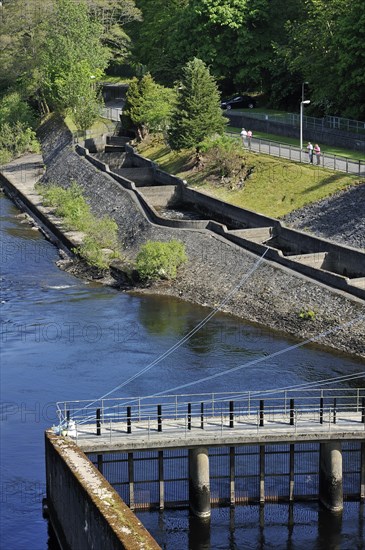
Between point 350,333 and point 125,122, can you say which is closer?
point 350,333

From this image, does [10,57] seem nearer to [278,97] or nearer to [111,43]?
[111,43]

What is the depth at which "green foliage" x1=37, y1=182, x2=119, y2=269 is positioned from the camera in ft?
253

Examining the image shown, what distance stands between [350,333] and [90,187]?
41.2m

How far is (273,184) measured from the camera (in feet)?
282

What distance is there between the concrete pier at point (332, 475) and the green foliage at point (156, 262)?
101 feet

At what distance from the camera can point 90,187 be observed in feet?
319

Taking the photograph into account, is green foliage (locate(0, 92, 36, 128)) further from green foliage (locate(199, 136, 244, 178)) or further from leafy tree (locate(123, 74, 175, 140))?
green foliage (locate(199, 136, 244, 178))

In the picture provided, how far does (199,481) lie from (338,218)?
37.3 m

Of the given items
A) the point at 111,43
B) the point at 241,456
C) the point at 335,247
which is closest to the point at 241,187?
the point at 335,247

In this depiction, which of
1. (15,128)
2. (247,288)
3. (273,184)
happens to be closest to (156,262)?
(247,288)

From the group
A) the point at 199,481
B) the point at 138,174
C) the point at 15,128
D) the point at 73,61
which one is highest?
the point at 73,61

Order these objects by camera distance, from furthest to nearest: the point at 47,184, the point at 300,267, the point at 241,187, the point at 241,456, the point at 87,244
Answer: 1. the point at 47,184
2. the point at 241,187
3. the point at 87,244
4. the point at 300,267
5. the point at 241,456

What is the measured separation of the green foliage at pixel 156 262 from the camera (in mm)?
72625

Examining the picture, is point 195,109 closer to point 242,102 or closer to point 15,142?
point 242,102
